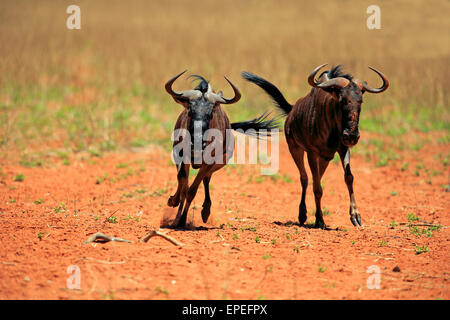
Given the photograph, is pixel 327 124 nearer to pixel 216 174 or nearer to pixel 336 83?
pixel 336 83

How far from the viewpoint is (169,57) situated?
65.2ft

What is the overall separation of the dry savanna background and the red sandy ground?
3 centimetres

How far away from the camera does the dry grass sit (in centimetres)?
1467

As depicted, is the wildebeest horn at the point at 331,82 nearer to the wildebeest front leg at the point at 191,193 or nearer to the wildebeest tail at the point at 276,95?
the wildebeest front leg at the point at 191,193

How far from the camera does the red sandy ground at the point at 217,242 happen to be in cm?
520

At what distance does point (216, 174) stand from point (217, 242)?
5425mm

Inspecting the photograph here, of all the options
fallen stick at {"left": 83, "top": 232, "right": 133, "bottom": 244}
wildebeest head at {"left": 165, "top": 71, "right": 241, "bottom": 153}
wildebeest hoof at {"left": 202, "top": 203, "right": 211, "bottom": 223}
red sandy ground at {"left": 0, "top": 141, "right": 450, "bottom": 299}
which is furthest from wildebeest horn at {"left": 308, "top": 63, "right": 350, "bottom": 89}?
fallen stick at {"left": 83, "top": 232, "right": 133, "bottom": 244}

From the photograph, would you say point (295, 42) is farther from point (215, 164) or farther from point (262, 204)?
point (215, 164)

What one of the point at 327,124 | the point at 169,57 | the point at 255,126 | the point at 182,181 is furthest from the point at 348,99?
the point at 169,57

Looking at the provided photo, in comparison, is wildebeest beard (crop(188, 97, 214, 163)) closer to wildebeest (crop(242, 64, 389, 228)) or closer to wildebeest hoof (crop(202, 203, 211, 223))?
wildebeest hoof (crop(202, 203, 211, 223))

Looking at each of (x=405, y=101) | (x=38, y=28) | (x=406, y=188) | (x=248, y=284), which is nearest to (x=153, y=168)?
(x=406, y=188)

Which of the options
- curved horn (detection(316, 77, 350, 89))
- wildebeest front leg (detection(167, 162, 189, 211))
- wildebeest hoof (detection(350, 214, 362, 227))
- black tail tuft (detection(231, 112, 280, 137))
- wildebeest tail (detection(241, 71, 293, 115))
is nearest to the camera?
curved horn (detection(316, 77, 350, 89))

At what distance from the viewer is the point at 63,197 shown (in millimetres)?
9641

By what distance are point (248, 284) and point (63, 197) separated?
5.29 meters
